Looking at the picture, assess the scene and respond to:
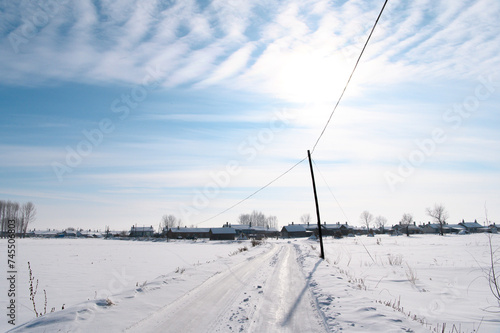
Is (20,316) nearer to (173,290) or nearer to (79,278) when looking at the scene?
(173,290)

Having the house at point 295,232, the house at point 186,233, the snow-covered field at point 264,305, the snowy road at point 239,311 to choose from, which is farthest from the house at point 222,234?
the snowy road at point 239,311

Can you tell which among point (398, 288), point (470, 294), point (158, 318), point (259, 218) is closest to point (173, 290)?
point (158, 318)

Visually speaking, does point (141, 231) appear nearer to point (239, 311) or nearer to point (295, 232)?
point (295, 232)

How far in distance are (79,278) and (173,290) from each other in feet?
23.4

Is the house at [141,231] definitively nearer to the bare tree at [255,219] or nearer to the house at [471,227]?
the bare tree at [255,219]

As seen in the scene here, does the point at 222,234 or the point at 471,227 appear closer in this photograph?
the point at 222,234

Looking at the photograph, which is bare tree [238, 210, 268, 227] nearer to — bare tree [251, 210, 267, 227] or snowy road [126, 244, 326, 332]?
bare tree [251, 210, 267, 227]

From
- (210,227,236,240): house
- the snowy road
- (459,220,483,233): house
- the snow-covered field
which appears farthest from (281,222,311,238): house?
the snowy road

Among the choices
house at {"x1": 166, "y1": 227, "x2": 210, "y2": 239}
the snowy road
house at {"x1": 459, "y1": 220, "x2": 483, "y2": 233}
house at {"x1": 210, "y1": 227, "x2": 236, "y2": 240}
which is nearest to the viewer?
the snowy road

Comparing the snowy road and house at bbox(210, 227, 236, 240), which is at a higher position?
the snowy road

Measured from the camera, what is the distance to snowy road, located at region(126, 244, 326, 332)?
18.1 ft

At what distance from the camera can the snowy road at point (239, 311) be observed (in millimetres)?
5504

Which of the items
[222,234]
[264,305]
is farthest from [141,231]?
[264,305]

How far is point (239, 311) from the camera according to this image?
645 centimetres
